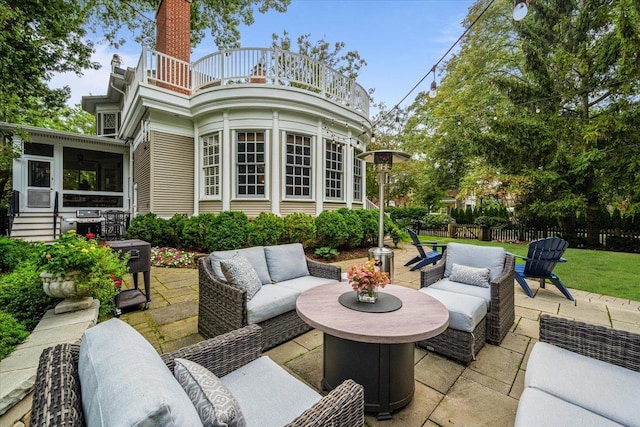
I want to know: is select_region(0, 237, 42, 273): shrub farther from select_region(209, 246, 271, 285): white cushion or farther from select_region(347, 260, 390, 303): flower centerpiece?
select_region(347, 260, 390, 303): flower centerpiece

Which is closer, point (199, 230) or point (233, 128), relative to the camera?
point (199, 230)

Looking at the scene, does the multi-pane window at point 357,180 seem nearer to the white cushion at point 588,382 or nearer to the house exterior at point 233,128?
the house exterior at point 233,128

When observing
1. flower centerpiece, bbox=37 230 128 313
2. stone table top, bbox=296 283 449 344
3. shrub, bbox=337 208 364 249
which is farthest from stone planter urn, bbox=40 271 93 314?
shrub, bbox=337 208 364 249

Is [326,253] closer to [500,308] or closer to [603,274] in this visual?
[500,308]

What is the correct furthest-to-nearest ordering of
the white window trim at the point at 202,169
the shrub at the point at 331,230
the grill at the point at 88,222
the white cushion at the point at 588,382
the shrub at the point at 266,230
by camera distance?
the grill at the point at 88,222
the white window trim at the point at 202,169
the shrub at the point at 331,230
the shrub at the point at 266,230
the white cushion at the point at 588,382

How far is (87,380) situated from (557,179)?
1380 centimetres

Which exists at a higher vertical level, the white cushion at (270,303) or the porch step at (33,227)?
the porch step at (33,227)

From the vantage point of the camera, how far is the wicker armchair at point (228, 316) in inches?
105

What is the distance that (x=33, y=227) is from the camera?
8.73 m

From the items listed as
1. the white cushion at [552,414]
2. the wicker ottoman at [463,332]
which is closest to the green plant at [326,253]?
the wicker ottoman at [463,332]

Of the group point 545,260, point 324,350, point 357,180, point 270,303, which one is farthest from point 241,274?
point 357,180

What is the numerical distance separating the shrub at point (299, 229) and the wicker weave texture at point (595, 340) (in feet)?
18.5

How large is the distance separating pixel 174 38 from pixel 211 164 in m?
4.72

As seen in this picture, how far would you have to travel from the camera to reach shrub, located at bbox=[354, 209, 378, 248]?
8594mm
